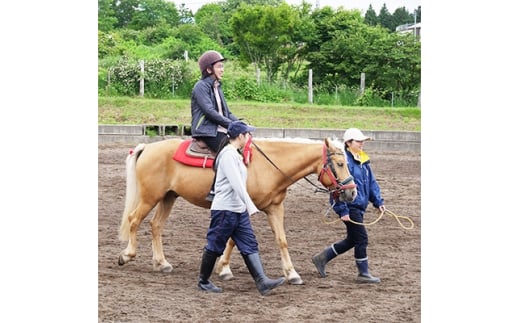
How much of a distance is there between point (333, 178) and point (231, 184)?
3.24 feet

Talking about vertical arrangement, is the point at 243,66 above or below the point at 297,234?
above

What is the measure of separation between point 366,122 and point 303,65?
2325 mm

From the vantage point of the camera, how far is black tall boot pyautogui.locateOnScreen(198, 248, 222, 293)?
24.0ft

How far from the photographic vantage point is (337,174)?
7.46 m

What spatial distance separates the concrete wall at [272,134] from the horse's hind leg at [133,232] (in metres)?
5.60

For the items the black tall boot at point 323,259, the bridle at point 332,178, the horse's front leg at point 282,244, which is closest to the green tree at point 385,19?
the bridle at point 332,178

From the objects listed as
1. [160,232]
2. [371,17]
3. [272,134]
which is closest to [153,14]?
[371,17]

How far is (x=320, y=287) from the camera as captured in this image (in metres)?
7.64

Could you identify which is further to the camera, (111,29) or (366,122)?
(366,122)

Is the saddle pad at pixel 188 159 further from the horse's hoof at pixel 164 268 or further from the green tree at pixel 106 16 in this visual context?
the green tree at pixel 106 16

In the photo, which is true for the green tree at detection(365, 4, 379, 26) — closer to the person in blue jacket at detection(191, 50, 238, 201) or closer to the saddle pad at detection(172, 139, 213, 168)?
the person in blue jacket at detection(191, 50, 238, 201)

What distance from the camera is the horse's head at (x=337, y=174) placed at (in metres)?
7.41
